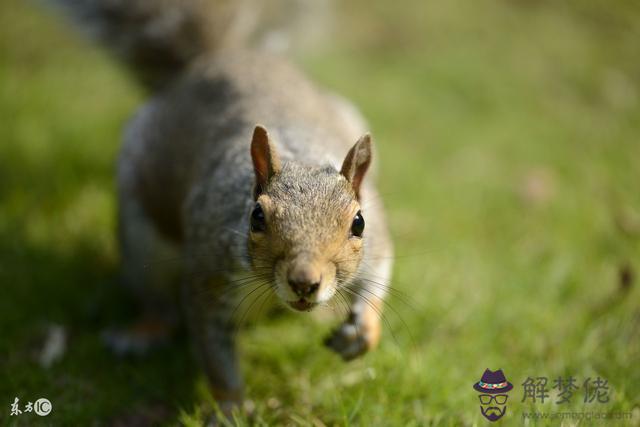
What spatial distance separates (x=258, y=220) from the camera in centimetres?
181

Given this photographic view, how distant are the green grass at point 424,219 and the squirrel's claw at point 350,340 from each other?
0.15 metres

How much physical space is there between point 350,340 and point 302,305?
0.52 m

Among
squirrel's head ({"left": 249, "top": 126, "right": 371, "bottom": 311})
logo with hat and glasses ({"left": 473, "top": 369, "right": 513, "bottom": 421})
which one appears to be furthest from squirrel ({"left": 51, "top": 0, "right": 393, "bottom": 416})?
logo with hat and glasses ({"left": 473, "top": 369, "right": 513, "bottom": 421})

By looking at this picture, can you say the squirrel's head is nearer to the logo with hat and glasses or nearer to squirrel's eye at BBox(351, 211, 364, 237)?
squirrel's eye at BBox(351, 211, 364, 237)

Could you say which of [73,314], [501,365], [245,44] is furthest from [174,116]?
[501,365]

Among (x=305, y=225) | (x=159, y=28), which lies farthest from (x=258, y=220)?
(x=159, y=28)

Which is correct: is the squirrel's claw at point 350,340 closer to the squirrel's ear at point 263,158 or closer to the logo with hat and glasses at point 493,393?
the logo with hat and glasses at point 493,393

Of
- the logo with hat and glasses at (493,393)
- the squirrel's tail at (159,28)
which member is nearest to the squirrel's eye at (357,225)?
the logo with hat and glasses at (493,393)

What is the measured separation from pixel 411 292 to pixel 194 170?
44.9 inches

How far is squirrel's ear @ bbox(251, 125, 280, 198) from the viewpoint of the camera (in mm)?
1873

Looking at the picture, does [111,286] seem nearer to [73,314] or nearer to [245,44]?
[73,314]

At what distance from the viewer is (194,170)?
2537mm

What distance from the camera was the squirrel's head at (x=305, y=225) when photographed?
5.44 ft

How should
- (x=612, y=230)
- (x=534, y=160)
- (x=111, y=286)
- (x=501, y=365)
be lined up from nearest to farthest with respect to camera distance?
(x=501, y=365), (x=111, y=286), (x=612, y=230), (x=534, y=160)
